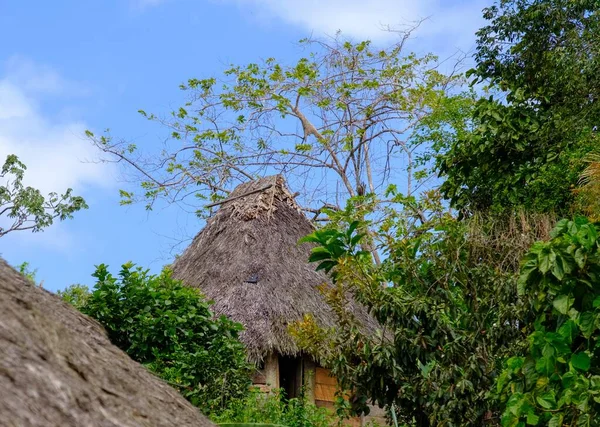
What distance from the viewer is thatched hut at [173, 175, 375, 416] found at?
11000 mm

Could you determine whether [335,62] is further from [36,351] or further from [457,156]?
[36,351]

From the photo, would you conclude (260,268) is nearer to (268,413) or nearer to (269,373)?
(269,373)

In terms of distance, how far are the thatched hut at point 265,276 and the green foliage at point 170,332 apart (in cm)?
242

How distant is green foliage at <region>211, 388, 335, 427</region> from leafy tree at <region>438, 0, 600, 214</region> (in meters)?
3.86

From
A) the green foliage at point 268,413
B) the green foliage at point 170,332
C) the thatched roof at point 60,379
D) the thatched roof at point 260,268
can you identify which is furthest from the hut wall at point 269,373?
the thatched roof at point 60,379

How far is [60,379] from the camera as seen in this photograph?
7.25 feet

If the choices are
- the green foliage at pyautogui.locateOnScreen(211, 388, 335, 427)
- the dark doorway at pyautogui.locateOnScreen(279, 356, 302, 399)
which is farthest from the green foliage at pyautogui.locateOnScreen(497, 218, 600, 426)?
the dark doorway at pyautogui.locateOnScreen(279, 356, 302, 399)

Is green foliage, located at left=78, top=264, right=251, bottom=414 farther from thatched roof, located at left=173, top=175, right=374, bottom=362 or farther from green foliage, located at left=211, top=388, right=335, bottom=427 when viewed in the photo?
thatched roof, located at left=173, top=175, right=374, bottom=362

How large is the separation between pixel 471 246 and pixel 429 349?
144 cm

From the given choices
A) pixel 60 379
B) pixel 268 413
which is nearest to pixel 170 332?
pixel 268 413

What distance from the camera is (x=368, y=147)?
56.9ft

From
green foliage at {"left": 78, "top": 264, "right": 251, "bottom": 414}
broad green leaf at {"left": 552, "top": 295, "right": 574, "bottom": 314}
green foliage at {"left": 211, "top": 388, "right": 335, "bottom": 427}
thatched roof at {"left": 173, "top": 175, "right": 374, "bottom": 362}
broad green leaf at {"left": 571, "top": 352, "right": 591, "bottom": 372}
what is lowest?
broad green leaf at {"left": 571, "top": 352, "right": 591, "bottom": 372}

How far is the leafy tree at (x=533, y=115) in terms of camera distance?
10.2m

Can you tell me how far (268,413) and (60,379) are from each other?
20.3 ft
